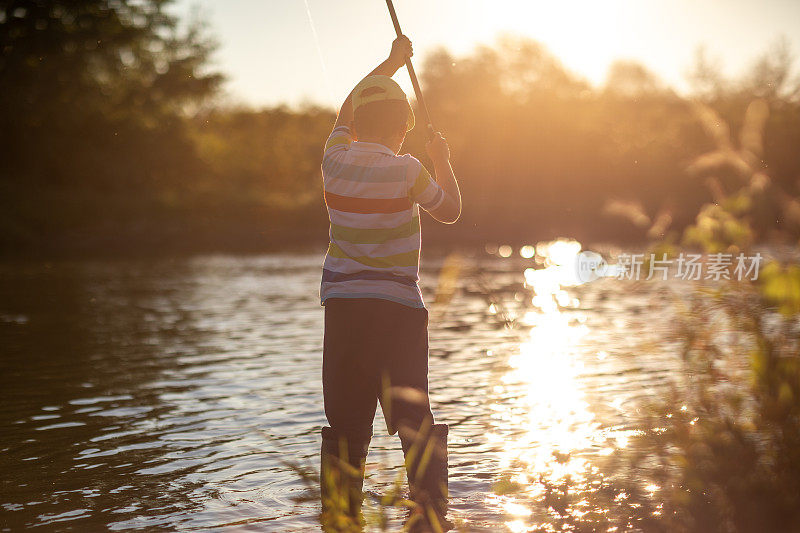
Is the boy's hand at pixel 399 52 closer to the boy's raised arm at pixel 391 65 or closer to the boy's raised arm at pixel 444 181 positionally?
the boy's raised arm at pixel 391 65

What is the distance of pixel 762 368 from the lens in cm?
445

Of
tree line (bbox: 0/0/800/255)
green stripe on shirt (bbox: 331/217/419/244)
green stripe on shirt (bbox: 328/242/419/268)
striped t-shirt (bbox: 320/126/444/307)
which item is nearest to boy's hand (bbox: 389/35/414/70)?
striped t-shirt (bbox: 320/126/444/307)

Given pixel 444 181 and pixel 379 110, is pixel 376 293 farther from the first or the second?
pixel 379 110

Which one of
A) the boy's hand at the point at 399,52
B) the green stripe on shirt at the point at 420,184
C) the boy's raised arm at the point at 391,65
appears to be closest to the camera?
the green stripe on shirt at the point at 420,184

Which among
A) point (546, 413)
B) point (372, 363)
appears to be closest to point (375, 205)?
point (372, 363)

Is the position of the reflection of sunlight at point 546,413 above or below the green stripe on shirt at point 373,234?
below

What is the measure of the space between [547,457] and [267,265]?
2636 cm

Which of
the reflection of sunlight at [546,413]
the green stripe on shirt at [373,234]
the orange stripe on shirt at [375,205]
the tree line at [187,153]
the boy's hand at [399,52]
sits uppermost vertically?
the tree line at [187,153]

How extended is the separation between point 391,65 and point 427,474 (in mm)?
2130

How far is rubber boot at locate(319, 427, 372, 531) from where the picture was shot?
513cm

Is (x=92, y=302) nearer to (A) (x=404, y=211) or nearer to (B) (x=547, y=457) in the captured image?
(B) (x=547, y=457)

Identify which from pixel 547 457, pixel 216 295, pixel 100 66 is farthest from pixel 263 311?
pixel 100 66

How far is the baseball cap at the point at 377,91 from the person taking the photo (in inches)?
195

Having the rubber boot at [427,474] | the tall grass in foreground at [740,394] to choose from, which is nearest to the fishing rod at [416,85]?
the tall grass in foreground at [740,394]
